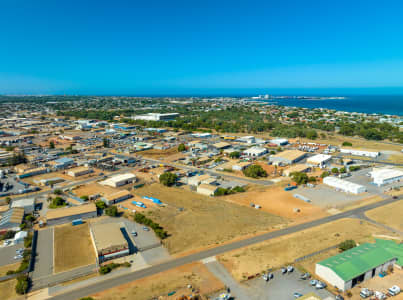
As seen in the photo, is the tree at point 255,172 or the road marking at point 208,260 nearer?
the road marking at point 208,260

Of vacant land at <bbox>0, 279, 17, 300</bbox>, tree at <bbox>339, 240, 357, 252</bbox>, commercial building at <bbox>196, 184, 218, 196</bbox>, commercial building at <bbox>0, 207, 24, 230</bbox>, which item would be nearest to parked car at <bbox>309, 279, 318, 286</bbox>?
tree at <bbox>339, 240, 357, 252</bbox>

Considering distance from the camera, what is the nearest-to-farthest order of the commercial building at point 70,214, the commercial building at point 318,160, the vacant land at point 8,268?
the vacant land at point 8,268 → the commercial building at point 70,214 → the commercial building at point 318,160

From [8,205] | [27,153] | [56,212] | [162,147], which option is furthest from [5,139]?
[56,212]

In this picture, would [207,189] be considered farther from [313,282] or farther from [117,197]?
[313,282]

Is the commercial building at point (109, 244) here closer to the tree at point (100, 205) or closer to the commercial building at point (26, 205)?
the tree at point (100, 205)

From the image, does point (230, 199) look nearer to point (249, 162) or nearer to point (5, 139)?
point (249, 162)

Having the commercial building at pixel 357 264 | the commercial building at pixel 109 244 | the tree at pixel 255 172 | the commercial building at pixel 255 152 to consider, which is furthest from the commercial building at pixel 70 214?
the commercial building at pixel 255 152

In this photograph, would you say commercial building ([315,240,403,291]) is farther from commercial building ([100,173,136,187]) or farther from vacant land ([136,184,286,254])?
commercial building ([100,173,136,187])
